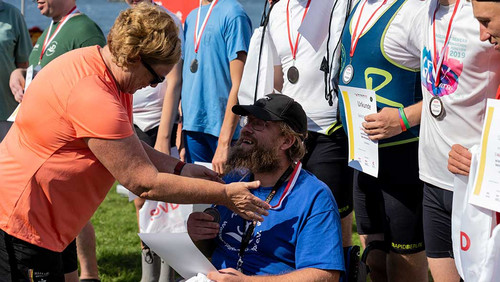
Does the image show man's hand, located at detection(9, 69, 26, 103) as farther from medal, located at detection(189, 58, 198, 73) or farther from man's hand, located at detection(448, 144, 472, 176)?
man's hand, located at detection(448, 144, 472, 176)

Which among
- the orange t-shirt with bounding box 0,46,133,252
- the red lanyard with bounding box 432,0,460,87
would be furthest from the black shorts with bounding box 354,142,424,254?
the orange t-shirt with bounding box 0,46,133,252

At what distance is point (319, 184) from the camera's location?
123 inches

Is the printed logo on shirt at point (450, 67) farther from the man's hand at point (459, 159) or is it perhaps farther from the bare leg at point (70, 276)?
the bare leg at point (70, 276)

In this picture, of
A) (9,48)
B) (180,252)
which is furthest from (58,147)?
(9,48)

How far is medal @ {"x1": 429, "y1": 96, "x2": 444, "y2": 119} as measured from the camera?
3066 mm

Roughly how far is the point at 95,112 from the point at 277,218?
0.94m

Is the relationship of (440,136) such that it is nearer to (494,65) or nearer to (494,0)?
(494,65)

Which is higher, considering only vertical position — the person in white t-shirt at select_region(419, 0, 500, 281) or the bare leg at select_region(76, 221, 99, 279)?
the person in white t-shirt at select_region(419, 0, 500, 281)

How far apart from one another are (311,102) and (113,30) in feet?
5.24

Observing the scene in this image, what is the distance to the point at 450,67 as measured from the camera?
2.98 m

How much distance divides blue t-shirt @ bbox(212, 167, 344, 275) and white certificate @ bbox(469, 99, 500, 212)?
0.68 m

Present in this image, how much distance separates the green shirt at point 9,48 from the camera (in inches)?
215

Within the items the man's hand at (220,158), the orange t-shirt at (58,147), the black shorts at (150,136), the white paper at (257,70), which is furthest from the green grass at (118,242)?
the orange t-shirt at (58,147)

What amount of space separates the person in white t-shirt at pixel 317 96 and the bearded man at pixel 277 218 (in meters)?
0.71
